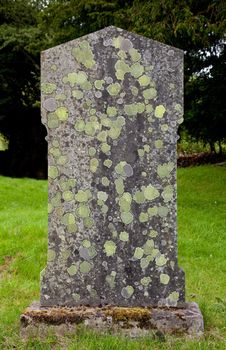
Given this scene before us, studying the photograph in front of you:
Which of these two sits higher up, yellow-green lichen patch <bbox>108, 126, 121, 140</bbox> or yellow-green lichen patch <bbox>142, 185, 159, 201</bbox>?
yellow-green lichen patch <bbox>108, 126, 121, 140</bbox>

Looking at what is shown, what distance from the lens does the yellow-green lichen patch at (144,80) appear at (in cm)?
484

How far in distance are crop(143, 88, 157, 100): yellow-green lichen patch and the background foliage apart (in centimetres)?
690

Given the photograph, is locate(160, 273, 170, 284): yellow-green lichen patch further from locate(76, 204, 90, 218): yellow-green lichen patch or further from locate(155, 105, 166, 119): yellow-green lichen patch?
locate(155, 105, 166, 119): yellow-green lichen patch

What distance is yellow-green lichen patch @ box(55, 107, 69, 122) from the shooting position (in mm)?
4840

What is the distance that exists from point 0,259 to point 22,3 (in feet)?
68.8

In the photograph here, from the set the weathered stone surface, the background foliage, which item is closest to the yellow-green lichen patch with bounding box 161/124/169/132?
the weathered stone surface

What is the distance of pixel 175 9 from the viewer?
1220 cm

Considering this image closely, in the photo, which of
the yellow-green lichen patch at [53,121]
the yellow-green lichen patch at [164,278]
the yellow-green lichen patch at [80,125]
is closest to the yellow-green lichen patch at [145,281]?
the yellow-green lichen patch at [164,278]

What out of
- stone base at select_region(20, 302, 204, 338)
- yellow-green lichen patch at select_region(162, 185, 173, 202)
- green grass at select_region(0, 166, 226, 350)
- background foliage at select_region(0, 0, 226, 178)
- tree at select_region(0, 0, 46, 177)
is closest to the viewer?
green grass at select_region(0, 166, 226, 350)

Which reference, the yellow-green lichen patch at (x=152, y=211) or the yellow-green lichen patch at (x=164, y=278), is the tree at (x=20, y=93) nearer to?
the yellow-green lichen patch at (x=152, y=211)

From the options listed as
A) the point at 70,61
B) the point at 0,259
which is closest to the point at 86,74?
the point at 70,61

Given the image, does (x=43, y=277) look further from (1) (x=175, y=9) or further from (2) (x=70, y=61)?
(1) (x=175, y=9)

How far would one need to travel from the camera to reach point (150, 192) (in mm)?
4832

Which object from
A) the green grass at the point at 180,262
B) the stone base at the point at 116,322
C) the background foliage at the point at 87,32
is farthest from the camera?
the background foliage at the point at 87,32
